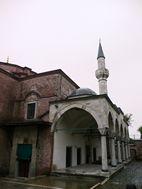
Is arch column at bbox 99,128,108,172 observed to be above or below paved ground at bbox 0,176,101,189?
above

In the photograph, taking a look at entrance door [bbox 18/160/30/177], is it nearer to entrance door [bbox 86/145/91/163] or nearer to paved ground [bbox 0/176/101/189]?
paved ground [bbox 0/176/101/189]

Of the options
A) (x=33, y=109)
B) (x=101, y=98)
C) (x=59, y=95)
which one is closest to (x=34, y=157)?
(x=33, y=109)

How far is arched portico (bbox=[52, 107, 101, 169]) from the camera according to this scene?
1198 cm

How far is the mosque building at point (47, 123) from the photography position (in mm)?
11203

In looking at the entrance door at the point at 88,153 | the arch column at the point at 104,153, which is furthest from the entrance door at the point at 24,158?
the entrance door at the point at 88,153

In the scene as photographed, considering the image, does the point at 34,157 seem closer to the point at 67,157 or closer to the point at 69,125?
the point at 67,157

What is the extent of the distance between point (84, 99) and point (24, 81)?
6.39 metres

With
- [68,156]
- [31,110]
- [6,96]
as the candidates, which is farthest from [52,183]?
[6,96]

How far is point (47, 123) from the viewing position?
38.7 feet

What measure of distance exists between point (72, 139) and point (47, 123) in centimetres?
372

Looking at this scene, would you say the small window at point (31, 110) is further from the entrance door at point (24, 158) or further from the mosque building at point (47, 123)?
the entrance door at point (24, 158)

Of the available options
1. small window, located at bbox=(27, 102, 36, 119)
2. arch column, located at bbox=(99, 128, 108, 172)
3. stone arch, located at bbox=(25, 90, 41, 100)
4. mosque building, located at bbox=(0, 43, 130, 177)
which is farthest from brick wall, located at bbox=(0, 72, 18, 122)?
arch column, located at bbox=(99, 128, 108, 172)

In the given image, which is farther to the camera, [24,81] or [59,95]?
[24,81]

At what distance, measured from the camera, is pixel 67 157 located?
1352cm
